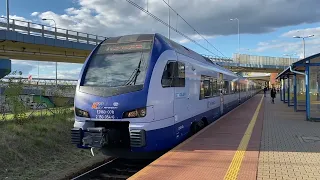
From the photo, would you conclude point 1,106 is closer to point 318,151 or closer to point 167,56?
point 167,56

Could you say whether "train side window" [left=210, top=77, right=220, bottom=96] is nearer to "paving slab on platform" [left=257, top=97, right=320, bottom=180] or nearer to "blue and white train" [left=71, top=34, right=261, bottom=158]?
"paving slab on platform" [left=257, top=97, right=320, bottom=180]

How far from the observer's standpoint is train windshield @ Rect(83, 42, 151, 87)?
807 centimetres

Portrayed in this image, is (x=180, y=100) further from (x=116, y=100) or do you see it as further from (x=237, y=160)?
(x=237, y=160)

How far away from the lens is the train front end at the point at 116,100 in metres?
7.50

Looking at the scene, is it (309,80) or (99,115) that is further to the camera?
(309,80)

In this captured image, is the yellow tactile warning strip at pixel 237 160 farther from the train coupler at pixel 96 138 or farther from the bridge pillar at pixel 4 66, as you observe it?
the bridge pillar at pixel 4 66

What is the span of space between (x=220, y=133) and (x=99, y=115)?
4.65 meters

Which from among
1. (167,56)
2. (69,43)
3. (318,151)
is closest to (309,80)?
(318,151)

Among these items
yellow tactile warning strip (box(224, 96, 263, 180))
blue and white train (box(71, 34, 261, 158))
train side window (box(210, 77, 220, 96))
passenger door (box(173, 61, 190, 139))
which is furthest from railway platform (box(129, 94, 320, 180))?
train side window (box(210, 77, 220, 96))

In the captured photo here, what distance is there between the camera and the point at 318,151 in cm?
817

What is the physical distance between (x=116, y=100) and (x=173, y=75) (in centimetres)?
182

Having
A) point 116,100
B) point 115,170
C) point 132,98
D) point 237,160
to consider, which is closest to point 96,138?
point 116,100

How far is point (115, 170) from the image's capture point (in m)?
8.45

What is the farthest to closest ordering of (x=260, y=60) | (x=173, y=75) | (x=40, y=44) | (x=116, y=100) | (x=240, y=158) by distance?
(x=260, y=60) → (x=40, y=44) → (x=173, y=75) → (x=116, y=100) → (x=240, y=158)
